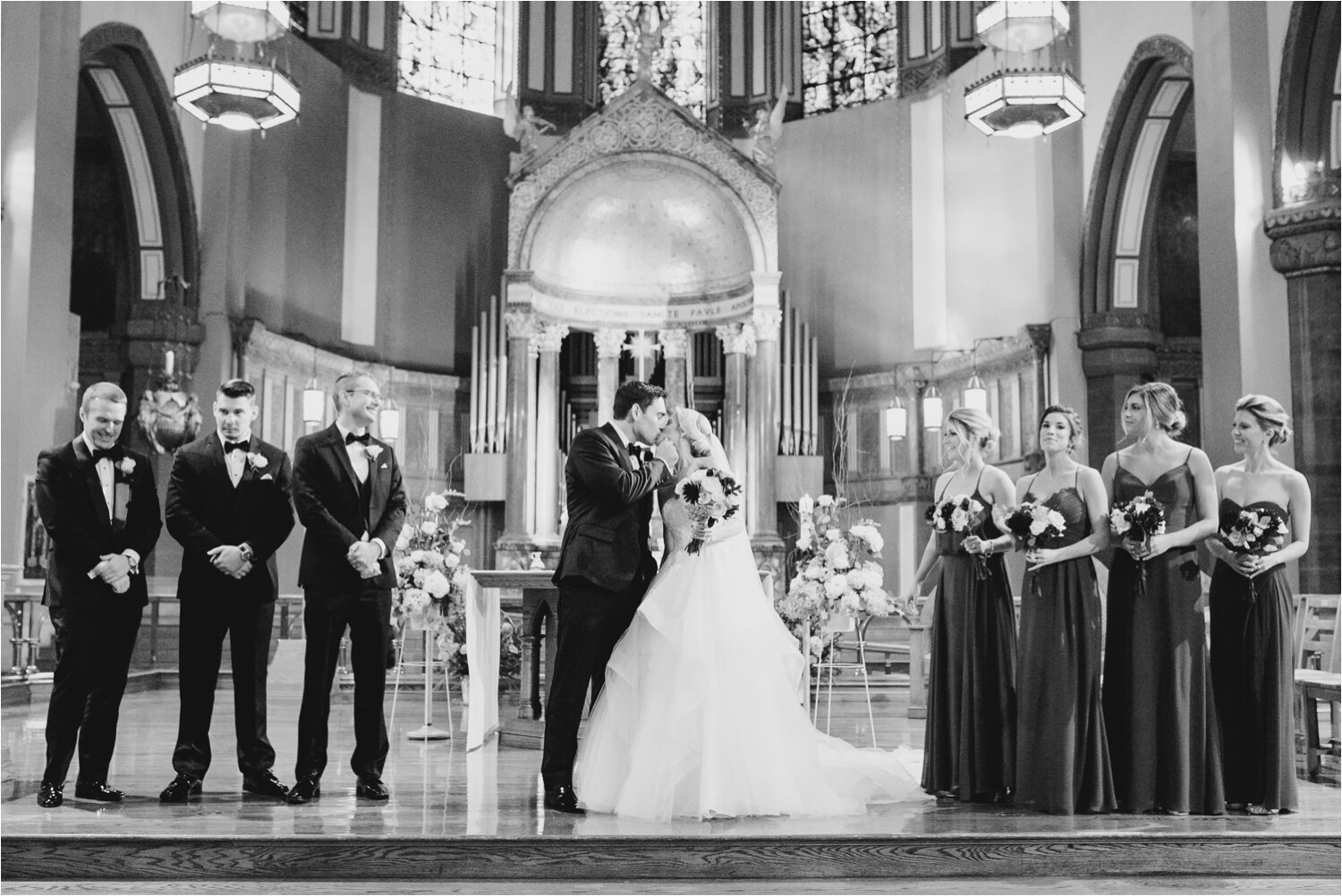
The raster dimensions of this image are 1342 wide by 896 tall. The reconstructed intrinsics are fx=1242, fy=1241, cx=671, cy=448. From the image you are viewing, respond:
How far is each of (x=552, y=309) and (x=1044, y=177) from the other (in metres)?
5.27

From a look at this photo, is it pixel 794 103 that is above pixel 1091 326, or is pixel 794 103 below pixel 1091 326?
above

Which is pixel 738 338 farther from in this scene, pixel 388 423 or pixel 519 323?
pixel 388 423

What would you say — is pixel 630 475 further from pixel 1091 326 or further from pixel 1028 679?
pixel 1091 326

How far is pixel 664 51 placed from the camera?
15.6m

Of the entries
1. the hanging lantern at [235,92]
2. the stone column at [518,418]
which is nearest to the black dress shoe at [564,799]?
the hanging lantern at [235,92]

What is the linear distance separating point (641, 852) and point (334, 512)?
1.76 metres

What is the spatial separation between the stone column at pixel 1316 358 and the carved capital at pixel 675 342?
6664mm

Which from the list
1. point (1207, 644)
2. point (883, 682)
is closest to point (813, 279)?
point (883, 682)

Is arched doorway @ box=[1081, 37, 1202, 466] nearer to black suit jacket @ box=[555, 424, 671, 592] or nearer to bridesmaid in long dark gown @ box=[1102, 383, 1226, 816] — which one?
bridesmaid in long dark gown @ box=[1102, 383, 1226, 816]

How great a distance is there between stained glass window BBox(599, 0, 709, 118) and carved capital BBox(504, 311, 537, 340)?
3.75 m

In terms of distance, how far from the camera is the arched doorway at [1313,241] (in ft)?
26.9

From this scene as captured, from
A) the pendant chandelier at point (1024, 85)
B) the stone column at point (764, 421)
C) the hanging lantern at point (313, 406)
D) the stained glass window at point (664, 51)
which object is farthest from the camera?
the stained glass window at point (664, 51)

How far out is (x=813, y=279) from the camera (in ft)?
47.9

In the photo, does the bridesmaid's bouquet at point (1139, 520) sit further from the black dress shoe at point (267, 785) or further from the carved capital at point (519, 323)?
the carved capital at point (519, 323)
